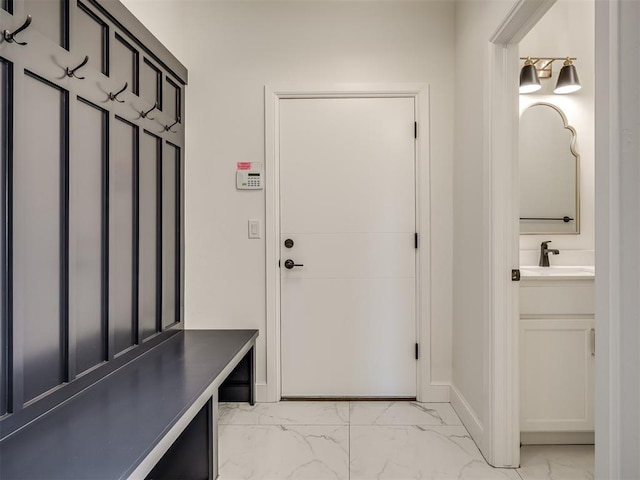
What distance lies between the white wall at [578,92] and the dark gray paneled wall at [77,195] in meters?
2.27

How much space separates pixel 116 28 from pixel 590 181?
2.79 meters

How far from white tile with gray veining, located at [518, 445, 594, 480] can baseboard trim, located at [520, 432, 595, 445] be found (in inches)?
0.7

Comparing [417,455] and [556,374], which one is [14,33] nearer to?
[417,455]

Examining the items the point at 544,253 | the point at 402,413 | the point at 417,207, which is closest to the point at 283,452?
the point at 402,413

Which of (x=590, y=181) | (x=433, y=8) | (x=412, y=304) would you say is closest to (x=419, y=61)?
(x=433, y=8)

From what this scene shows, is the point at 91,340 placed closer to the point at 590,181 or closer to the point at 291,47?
the point at 291,47

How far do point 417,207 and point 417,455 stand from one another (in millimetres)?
1386

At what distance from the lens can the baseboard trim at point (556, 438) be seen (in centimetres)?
191

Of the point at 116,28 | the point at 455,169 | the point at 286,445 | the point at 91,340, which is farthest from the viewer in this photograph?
the point at 455,169

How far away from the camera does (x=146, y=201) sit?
1.99 metres

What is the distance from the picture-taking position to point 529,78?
7.81ft

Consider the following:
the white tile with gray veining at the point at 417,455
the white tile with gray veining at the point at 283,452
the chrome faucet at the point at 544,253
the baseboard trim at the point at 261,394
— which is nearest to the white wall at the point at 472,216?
the white tile with gray veining at the point at 417,455

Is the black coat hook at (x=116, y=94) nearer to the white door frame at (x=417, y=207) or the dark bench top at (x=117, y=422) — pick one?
the white door frame at (x=417, y=207)

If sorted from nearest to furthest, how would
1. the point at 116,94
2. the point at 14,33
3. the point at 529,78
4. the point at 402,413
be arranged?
the point at 14,33, the point at 116,94, the point at 402,413, the point at 529,78
